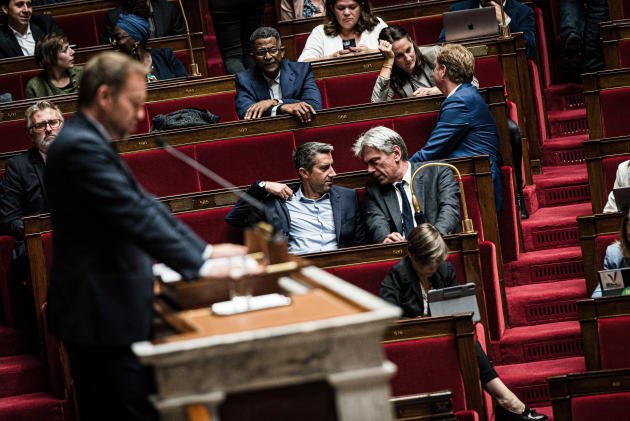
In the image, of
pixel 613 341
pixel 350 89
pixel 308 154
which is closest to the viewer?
pixel 613 341

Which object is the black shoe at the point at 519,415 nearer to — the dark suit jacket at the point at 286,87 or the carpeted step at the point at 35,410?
the carpeted step at the point at 35,410

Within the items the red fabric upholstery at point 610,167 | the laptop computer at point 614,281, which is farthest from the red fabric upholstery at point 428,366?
the red fabric upholstery at point 610,167

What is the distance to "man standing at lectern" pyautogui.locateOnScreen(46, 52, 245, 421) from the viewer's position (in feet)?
2.89

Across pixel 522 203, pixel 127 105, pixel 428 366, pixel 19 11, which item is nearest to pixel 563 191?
pixel 522 203

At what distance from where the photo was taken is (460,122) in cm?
194

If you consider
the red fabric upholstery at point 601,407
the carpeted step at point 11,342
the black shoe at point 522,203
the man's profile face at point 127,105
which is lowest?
the red fabric upholstery at point 601,407

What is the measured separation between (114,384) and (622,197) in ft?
3.36

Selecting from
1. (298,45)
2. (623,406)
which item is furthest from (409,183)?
(298,45)

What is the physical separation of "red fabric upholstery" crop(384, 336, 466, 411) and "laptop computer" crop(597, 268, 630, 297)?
0.73 feet

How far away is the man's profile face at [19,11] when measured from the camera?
2.62 metres

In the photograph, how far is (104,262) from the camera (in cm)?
89

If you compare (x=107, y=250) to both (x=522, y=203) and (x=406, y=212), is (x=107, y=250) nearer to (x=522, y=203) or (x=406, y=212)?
(x=406, y=212)

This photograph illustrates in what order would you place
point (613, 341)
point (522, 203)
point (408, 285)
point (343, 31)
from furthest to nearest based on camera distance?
point (343, 31) → point (522, 203) → point (408, 285) → point (613, 341)

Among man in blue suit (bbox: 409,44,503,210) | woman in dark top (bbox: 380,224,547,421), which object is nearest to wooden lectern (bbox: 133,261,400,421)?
woman in dark top (bbox: 380,224,547,421)
